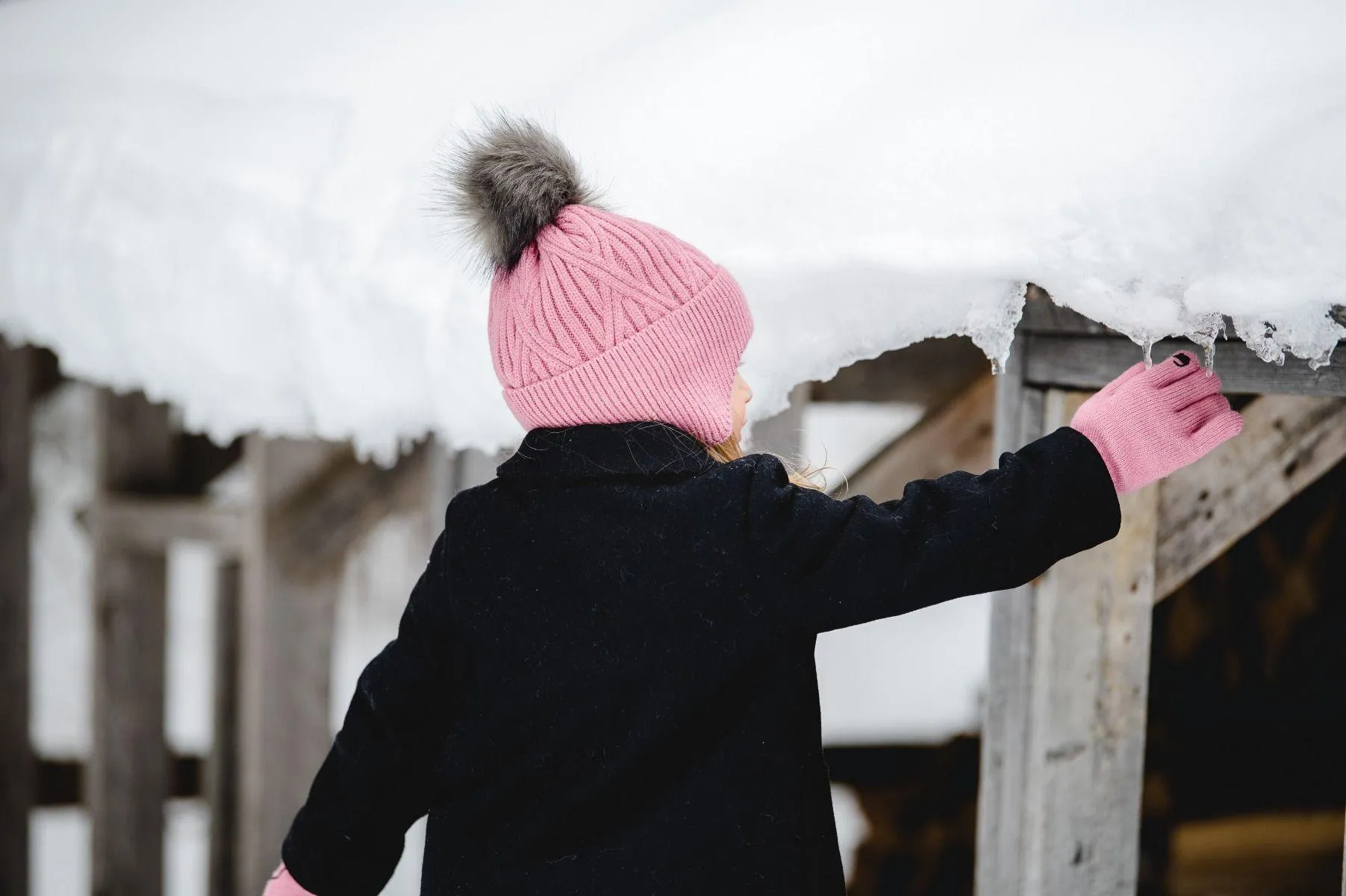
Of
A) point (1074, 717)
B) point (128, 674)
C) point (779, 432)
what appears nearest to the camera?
point (1074, 717)

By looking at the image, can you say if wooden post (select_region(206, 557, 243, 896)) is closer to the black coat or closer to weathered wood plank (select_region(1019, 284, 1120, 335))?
the black coat

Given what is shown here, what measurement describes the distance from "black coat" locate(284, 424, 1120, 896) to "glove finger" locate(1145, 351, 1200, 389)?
106mm

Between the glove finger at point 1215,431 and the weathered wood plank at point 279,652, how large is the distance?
6.93ft

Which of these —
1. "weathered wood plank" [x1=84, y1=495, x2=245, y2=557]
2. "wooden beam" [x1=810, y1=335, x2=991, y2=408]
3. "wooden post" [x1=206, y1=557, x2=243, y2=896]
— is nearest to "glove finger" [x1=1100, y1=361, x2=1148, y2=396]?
"wooden beam" [x1=810, y1=335, x2=991, y2=408]

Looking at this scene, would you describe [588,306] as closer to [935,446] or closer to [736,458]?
[736,458]

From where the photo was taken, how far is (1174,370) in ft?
4.12

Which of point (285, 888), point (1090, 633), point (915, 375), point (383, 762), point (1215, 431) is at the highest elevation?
point (915, 375)

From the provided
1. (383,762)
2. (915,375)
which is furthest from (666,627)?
(915,375)

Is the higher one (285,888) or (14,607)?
(14,607)

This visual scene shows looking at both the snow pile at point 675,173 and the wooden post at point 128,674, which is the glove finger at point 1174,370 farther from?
the wooden post at point 128,674

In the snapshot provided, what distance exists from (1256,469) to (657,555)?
32.6 inches

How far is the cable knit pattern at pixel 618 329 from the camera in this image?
51.9 inches

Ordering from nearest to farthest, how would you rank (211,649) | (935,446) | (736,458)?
(736,458)
(935,446)
(211,649)

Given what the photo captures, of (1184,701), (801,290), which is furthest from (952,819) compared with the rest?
(801,290)
